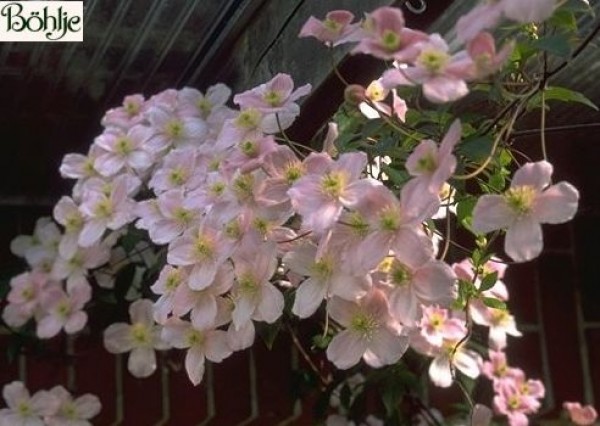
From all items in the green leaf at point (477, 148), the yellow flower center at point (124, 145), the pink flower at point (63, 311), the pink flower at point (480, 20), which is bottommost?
the pink flower at point (63, 311)

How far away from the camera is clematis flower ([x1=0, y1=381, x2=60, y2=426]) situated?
194 centimetres

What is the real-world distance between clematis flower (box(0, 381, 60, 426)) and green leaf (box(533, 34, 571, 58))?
3.86 feet

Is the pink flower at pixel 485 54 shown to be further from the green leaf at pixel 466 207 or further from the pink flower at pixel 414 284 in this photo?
the green leaf at pixel 466 207

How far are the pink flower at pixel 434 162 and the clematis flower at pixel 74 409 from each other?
1.09 m

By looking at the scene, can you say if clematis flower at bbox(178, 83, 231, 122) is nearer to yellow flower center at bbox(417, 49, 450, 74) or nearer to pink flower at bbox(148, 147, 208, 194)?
pink flower at bbox(148, 147, 208, 194)

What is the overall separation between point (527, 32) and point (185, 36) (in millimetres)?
688

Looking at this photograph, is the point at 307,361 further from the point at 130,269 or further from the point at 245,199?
the point at 245,199

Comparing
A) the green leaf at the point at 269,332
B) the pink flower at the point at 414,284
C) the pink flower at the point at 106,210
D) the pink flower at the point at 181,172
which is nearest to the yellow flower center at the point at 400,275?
the pink flower at the point at 414,284

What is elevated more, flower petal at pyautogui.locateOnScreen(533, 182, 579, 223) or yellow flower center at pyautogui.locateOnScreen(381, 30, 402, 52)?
yellow flower center at pyautogui.locateOnScreen(381, 30, 402, 52)

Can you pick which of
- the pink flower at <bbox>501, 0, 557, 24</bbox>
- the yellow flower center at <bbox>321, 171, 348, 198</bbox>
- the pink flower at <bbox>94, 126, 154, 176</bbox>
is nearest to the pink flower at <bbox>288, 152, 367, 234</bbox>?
the yellow flower center at <bbox>321, 171, 348, 198</bbox>

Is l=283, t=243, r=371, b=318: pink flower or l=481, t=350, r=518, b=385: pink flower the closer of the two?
l=283, t=243, r=371, b=318: pink flower

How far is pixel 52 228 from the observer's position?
6.93 ft

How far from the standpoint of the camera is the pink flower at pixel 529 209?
1.03m

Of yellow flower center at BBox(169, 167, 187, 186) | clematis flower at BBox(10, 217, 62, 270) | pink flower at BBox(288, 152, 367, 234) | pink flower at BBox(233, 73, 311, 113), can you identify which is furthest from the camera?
clematis flower at BBox(10, 217, 62, 270)
